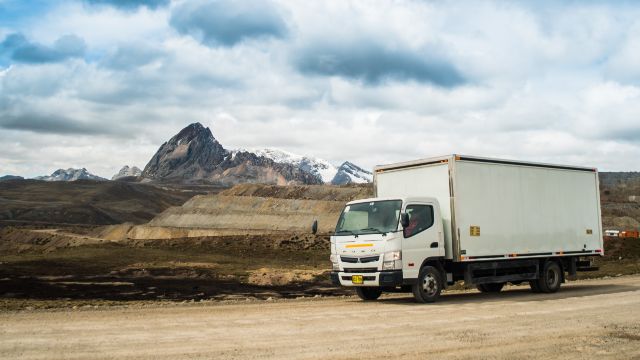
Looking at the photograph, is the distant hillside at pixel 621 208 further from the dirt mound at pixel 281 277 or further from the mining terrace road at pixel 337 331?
the mining terrace road at pixel 337 331

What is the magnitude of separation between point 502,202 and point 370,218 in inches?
165

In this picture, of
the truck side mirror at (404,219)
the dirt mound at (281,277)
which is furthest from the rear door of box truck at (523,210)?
the dirt mound at (281,277)

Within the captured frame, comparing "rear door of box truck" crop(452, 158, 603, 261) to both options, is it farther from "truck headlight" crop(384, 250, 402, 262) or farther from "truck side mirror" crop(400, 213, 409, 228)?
"truck headlight" crop(384, 250, 402, 262)

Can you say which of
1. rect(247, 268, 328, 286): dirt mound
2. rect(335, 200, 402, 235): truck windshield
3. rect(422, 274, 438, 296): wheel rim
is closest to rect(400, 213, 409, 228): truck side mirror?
rect(335, 200, 402, 235): truck windshield

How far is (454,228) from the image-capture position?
1662cm

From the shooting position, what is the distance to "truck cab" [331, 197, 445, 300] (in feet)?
51.4

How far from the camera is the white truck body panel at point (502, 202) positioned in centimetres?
1673

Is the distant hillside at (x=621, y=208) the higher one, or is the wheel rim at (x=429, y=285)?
the distant hillside at (x=621, y=208)

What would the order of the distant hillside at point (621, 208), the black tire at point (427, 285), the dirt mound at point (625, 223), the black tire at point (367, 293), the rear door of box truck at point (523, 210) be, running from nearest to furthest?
the black tire at point (427, 285)
the rear door of box truck at point (523, 210)
the black tire at point (367, 293)
the dirt mound at point (625, 223)
the distant hillside at point (621, 208)

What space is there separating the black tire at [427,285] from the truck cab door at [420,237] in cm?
34

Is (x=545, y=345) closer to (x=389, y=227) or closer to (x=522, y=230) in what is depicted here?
(x=389, y=227)

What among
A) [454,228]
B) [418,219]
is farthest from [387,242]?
[454,228]

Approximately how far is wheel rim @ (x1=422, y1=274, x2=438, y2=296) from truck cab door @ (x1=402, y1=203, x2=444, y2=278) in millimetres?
544

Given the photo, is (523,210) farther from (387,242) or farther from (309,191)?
(309,191)
